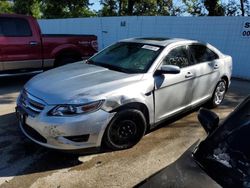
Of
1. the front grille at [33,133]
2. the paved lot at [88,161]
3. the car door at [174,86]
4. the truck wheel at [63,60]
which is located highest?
the car door at [174,86]

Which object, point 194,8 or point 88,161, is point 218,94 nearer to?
point 88,161

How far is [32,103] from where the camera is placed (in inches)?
176

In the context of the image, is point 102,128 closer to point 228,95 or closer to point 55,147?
point 55,147

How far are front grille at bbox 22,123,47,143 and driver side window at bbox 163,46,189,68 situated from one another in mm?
2220

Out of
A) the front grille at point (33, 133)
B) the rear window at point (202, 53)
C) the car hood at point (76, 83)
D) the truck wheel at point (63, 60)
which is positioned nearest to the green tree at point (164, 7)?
the truck wheel at point (63, 60)

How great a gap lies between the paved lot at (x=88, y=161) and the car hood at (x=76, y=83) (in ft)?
2.70

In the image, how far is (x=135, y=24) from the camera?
13.7 m

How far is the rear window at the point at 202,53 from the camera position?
601 centimetres

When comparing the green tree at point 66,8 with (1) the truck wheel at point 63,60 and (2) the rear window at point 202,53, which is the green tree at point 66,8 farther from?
(2) the rear window at point 202,53

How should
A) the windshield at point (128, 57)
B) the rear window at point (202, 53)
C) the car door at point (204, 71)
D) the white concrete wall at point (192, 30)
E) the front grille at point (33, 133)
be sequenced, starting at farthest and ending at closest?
the white concrete wall at point (192, 30)
the rear window at point (202, 53)
the car door at point (204, 71)
the windshield at point (128, 57)
the front grille at point (33, 133)

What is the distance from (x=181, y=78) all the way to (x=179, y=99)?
0.35m

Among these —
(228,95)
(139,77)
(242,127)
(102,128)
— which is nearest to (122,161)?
(102,128)

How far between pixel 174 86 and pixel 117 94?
4.08ft

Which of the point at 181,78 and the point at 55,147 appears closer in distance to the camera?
the point at 55,147
